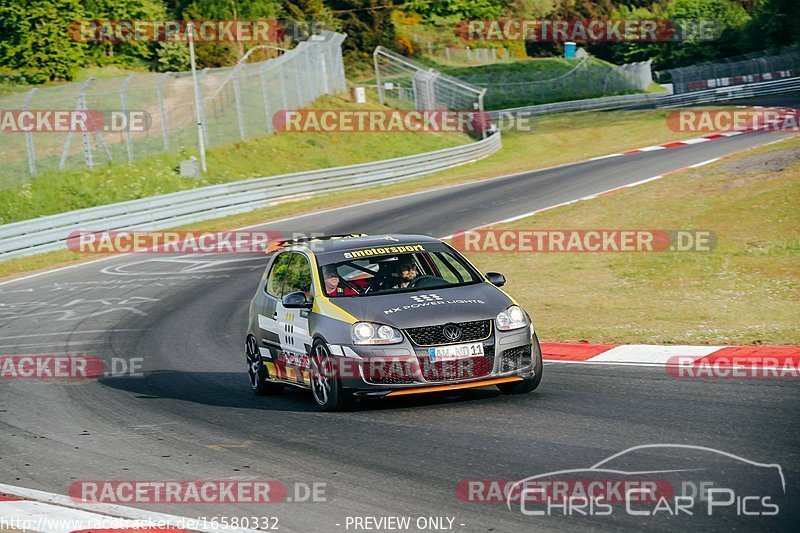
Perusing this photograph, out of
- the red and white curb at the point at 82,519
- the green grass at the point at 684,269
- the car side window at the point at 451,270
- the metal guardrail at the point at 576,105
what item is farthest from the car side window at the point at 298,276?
the metal guardrail at the point at 576,105

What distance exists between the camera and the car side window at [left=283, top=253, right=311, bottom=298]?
1103 centimetres

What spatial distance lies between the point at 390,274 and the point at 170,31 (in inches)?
2626

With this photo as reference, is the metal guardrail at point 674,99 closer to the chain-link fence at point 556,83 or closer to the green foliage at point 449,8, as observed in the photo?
the chain-link fence at point 556,83

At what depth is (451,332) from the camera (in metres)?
9.59

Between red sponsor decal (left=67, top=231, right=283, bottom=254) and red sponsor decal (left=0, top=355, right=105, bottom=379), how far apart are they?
38.0ft

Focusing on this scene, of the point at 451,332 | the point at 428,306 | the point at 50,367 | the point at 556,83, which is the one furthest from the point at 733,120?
the point at 451,332

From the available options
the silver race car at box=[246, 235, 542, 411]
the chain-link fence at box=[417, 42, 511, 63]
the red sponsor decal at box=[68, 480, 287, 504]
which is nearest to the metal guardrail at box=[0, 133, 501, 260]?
the silver race car at box=[246, 235, 542, 411]

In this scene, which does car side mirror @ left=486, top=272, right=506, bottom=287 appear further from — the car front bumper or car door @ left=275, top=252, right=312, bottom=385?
car door @ left=275, top=252, right=312, bottom=385

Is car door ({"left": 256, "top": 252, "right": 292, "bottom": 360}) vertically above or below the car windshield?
below

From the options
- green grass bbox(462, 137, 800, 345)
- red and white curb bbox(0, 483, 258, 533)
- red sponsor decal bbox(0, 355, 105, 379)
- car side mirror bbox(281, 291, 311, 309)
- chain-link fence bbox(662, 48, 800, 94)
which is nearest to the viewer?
red and white curb bbox(0, 483, 258, 533)

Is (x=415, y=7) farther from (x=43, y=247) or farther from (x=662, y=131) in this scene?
(x=43, y=247)

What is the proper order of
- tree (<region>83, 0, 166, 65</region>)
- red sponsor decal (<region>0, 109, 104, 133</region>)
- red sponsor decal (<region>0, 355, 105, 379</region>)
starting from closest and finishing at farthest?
red sponsor decal (<region>0, 355, 105, 379</region>), red sponsor decal (<region>0, 109, 104, 133</region>), tree (<region>83, 0, 166, 65</region>)

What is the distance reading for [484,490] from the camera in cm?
684

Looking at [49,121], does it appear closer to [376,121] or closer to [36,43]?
[376,121]
